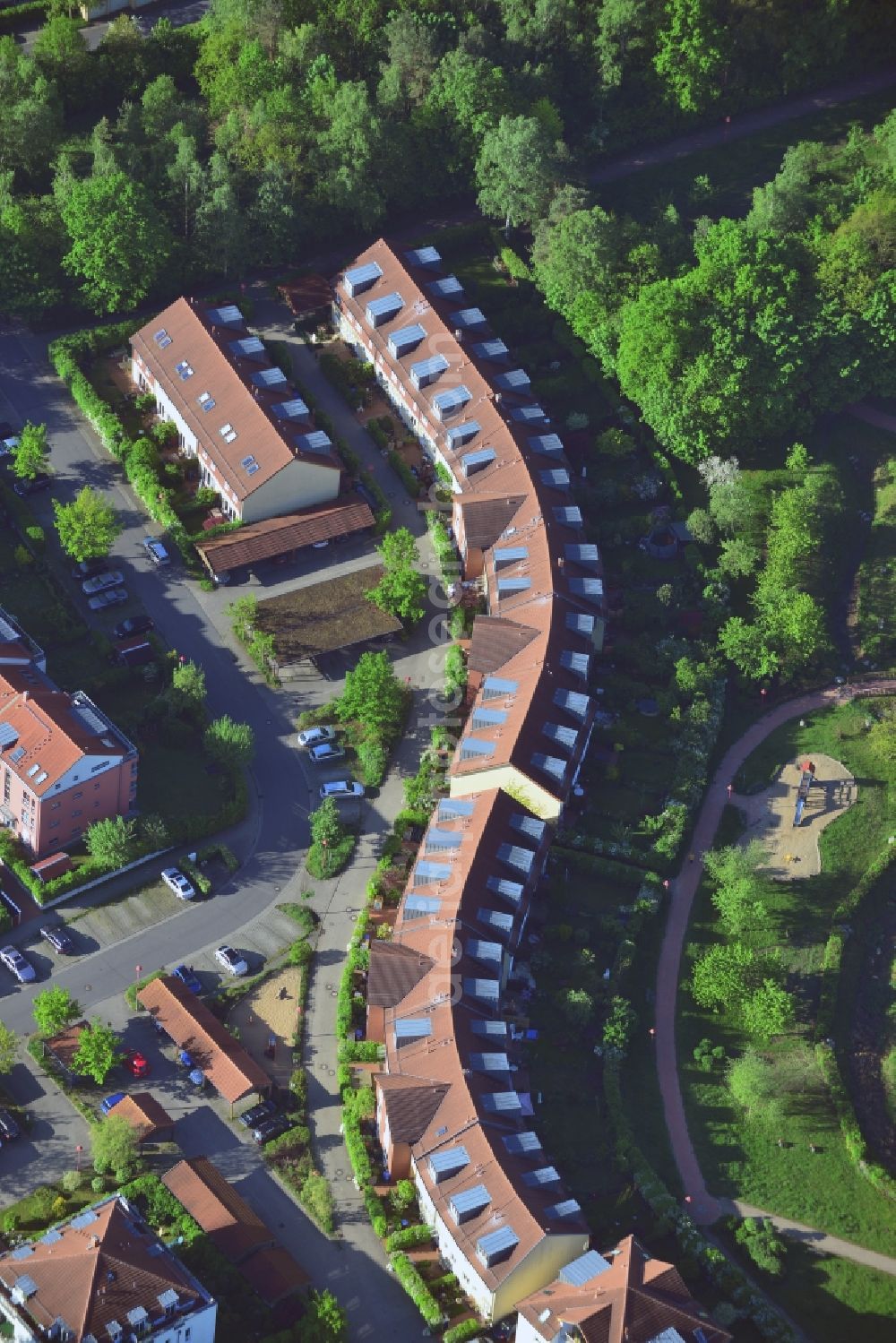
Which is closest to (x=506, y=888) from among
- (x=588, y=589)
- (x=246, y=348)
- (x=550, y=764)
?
(x=550, y=764)

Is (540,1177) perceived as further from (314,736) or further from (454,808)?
(314,736)

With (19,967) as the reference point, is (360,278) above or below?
above

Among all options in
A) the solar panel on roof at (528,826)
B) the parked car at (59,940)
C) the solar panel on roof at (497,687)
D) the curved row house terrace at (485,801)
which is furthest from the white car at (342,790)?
the parked car at (59,940)

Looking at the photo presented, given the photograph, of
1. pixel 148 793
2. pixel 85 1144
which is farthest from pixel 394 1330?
pixel 148 793

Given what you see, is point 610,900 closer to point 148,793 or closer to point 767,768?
point 767,768

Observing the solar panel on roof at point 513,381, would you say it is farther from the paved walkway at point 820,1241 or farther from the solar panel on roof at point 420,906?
the paved walkway at point 820,1241
